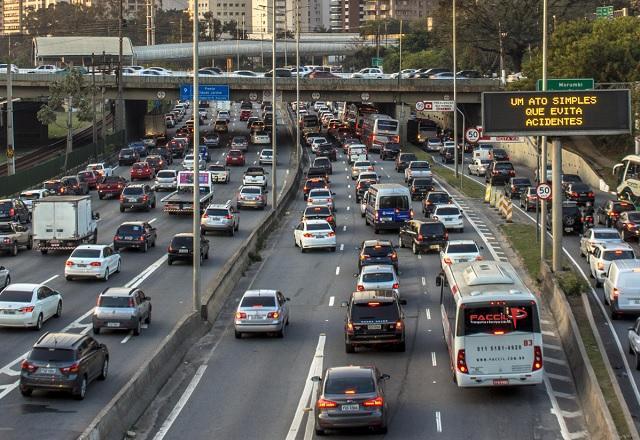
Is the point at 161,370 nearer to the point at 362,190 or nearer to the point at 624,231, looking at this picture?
the point at 624,231

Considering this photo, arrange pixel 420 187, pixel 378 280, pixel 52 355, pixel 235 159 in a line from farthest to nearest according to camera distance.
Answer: pixel 235 159
pixel 420 187
pixel 378 280
pixel 52 355

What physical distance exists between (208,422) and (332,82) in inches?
3635

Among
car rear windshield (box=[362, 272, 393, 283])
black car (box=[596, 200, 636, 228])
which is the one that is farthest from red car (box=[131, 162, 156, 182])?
car rear windshield (box=[362, 272, 393, 283])

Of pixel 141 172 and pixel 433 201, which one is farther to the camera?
pixel 141 172

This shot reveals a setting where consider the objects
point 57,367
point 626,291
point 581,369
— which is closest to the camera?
point 57,367

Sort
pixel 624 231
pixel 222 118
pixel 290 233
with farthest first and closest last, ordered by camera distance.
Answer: pixel 222 118
pixel 290 233
pixel 624 231

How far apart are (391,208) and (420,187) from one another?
16216mm

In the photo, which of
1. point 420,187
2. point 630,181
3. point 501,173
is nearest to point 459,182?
point 501,173

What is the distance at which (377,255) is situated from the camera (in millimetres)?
48781

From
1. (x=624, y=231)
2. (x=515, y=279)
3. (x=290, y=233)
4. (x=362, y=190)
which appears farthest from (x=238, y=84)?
(x=515, y=279)

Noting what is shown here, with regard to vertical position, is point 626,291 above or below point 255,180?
below

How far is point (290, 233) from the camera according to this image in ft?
208

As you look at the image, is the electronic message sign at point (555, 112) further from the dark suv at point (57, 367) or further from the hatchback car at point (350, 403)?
the hatchback car at point (350, 403)

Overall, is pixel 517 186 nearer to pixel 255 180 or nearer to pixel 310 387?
pixel 255 180
